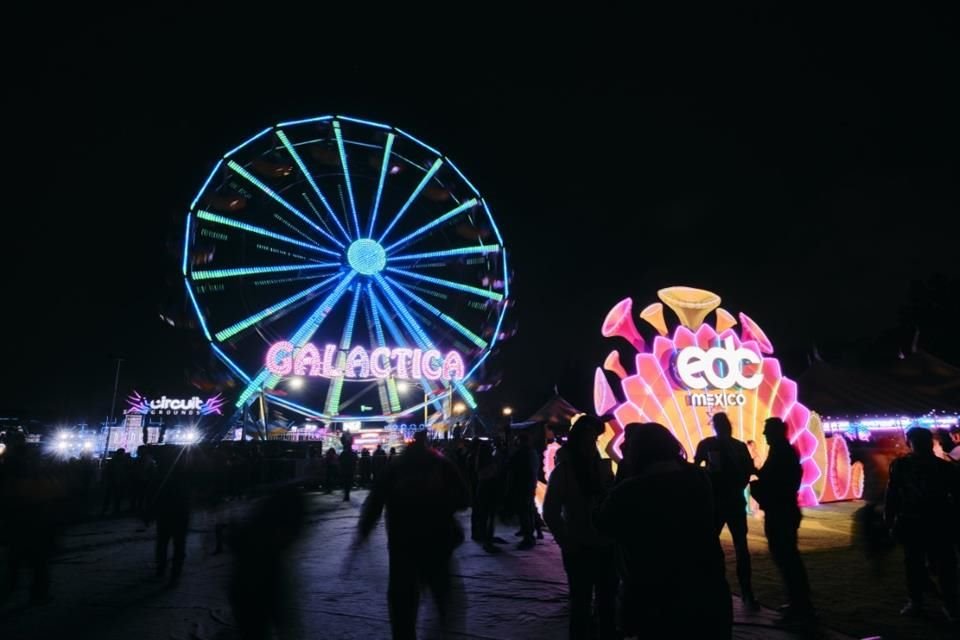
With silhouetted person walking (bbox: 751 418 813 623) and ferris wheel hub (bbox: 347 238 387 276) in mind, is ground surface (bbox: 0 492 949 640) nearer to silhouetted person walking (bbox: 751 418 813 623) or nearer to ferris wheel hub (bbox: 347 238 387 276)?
silhouetted person walking (bbox: 751 418 813 623)

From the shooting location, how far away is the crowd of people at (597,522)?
2.47 meters

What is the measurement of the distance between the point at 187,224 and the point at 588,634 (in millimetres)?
20060

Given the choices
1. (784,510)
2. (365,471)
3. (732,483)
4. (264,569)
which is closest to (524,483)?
(732,483)

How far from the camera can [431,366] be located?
1089 inches

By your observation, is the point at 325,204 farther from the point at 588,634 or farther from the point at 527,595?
the point at 588,634

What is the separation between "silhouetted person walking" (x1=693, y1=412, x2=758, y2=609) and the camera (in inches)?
198

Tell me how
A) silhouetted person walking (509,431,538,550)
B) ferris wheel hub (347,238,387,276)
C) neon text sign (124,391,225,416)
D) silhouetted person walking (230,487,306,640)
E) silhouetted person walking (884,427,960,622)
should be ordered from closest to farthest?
silhouetted person walking (230,487,306,640) → silhouetted person walking (884,427,960,622) → silhouetted person walking (509,431,538,550) → ferris wheel hub (347,238,387,276) → neon text sign (124,391,225,416)

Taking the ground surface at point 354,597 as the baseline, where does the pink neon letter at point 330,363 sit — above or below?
above

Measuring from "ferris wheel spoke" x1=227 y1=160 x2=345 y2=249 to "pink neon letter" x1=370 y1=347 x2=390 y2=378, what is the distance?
201 inches

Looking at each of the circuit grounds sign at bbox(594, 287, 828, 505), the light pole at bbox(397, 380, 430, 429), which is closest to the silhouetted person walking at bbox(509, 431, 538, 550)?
the circuit grounds sign at bbox(594, 287, 828, 505)

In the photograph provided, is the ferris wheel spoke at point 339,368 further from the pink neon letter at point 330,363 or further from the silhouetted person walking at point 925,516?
the silhouetted person walking at point 925,516


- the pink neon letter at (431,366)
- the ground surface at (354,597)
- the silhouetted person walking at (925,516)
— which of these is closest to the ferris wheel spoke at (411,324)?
the pink neon letter at (431,366)

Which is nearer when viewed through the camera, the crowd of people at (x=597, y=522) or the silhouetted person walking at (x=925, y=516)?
the crowd of people at (x=597, y=522)

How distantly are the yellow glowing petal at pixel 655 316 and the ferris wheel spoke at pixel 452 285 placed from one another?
13516 millimetres
